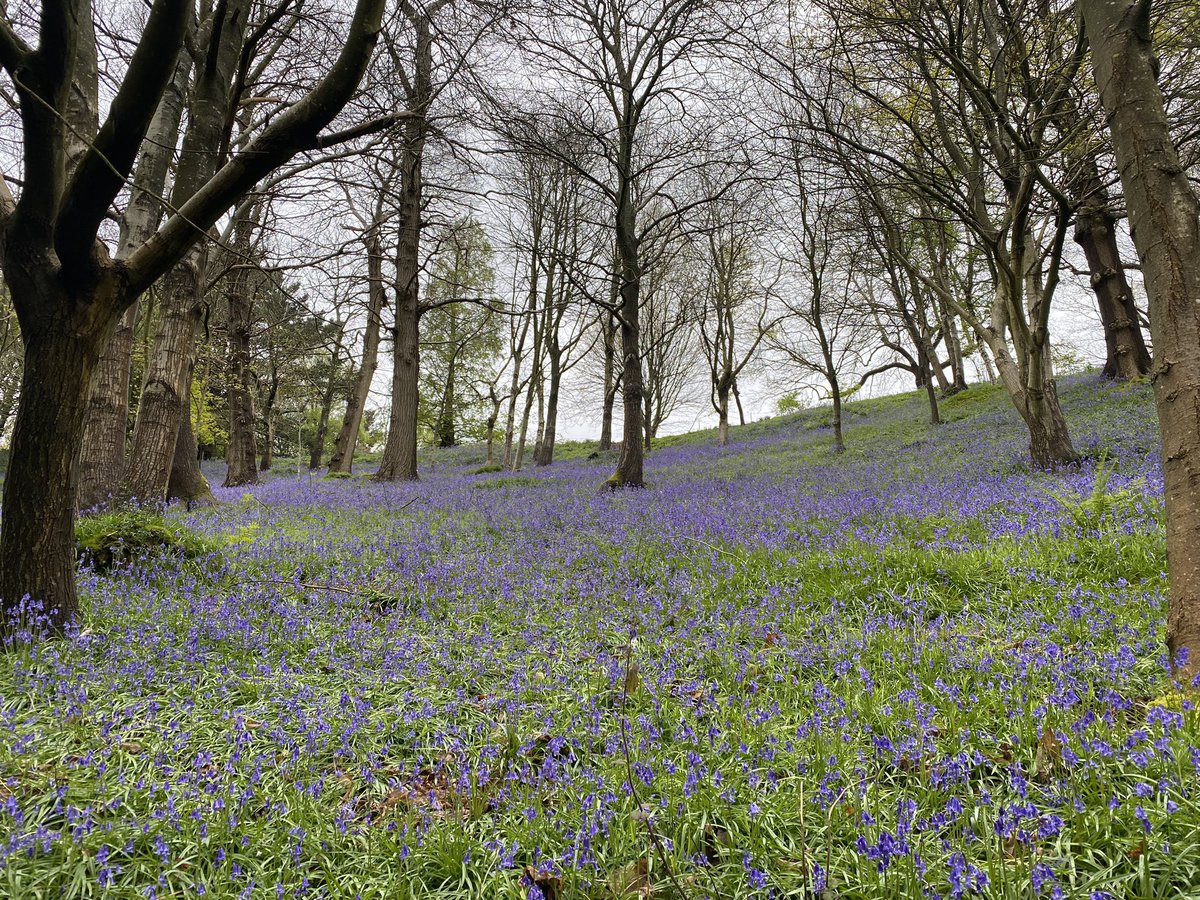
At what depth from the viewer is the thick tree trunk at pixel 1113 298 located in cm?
1538

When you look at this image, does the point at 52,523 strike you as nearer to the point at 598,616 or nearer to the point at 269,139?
the point at 269,139

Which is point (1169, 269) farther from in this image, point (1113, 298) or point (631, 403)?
point (1113, 298)

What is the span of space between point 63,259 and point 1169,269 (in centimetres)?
662

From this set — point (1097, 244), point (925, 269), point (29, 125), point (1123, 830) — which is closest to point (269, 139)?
point (29, 125)

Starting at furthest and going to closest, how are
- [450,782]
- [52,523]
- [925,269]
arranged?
[925,269], [52,523], [450,782]

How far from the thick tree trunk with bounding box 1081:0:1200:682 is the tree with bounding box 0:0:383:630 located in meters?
4.46

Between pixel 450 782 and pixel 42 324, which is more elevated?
pixel 42 324

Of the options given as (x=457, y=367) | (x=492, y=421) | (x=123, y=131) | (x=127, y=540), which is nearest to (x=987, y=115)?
(x=123, y=131)

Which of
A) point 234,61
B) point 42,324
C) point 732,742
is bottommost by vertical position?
point 732,742

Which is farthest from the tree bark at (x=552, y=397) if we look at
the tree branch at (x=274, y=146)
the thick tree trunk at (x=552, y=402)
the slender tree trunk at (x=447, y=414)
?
the tree branch at (x=274, y=146)

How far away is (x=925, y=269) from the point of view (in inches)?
1003

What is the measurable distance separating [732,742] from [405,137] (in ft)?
23.6

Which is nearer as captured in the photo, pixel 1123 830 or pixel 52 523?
pixel 1123 830

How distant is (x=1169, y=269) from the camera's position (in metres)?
2.76
